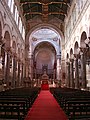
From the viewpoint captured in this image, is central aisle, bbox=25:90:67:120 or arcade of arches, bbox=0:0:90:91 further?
arcade of arches, bbox=0:0:90:91

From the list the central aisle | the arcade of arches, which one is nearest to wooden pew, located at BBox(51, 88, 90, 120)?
the central aisle

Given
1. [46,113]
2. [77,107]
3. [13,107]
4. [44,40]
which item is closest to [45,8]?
[44,40]

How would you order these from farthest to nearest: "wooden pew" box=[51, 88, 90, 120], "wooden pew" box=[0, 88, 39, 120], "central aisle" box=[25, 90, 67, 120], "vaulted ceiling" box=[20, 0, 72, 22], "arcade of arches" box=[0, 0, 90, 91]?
1. "vaulted ceiling" box=[20, 0, 72, 22]
2. "arcade of arches" box=[0, 0, 90, 91]
3. "central aisle" box=[25, 90, 67, 120]
4. "wooden pew" box=[51, 88, 90, 120]
5. "wooden pew" box=[0, 88, 39, 120]

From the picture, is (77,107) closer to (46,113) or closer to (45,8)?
(46,113)

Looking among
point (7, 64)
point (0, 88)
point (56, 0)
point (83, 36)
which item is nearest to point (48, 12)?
point (56, 0)

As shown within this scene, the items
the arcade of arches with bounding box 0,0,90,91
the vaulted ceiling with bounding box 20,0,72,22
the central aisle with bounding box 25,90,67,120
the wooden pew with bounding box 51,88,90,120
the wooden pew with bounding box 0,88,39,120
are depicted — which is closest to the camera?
the wooden pew with bounding box 0,88,39,120

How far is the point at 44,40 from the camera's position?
43812mm

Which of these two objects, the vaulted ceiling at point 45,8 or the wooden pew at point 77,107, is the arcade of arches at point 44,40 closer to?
the vaulted ceiling at point 45,8

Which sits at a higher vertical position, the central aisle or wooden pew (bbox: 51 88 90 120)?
wooden pew (bbox: 51 88 90 120)

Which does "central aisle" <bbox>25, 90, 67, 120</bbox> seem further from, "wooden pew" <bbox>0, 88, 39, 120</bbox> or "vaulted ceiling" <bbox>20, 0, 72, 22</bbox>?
"vaulted ceiling" <bbox>20, 0, 72, 22</bbox>

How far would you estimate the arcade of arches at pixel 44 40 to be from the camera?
56.1ft

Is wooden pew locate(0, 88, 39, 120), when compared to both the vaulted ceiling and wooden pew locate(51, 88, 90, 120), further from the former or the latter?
the vaulted ceiling

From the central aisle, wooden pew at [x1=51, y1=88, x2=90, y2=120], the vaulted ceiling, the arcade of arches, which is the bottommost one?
the central aisle

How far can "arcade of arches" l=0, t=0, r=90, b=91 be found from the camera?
17109 mm
